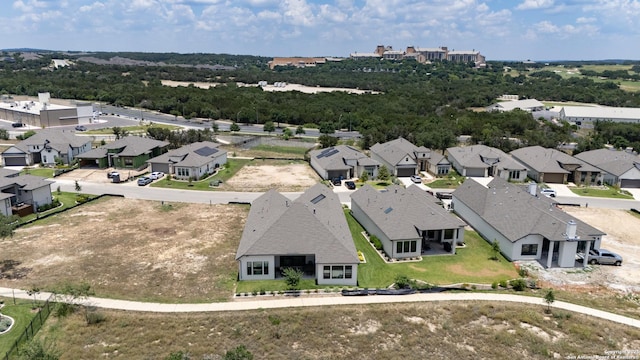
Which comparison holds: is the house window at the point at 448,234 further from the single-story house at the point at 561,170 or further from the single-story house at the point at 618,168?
the single-story house at the point at 618,168

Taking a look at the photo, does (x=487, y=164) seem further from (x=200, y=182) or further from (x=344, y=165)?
(x=200, y=182)

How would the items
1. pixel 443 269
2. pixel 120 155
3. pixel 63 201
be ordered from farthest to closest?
pixel 120 155 → pixel 63 201 → pixel 443 269

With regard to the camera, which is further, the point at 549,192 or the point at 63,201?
the point at 549,192

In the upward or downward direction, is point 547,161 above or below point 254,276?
above

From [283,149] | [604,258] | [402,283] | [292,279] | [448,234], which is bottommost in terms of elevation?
[604,258]

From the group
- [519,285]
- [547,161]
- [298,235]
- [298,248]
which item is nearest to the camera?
[519,285]

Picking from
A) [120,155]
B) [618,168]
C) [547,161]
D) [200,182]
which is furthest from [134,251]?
[618,168]
